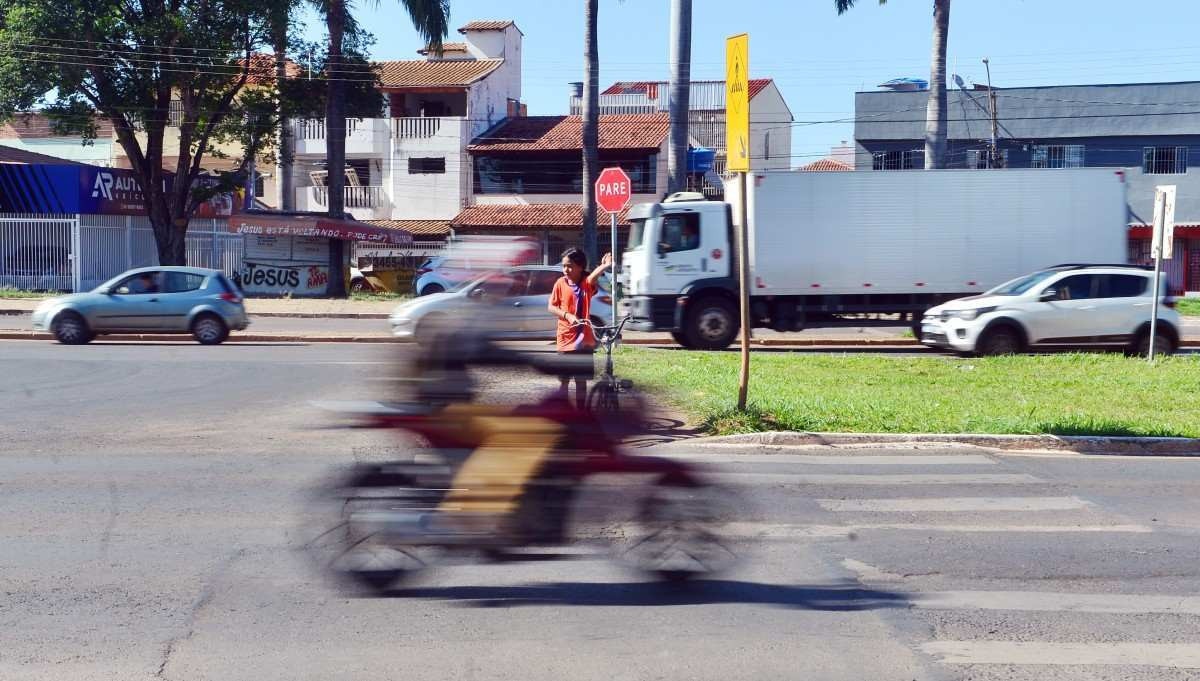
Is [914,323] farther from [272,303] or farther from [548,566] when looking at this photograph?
[272,303]

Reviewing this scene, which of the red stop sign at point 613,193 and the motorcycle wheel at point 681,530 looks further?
the red stop sign at point 613,193

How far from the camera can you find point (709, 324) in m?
20.8

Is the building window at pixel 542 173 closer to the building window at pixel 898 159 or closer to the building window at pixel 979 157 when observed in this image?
the building window at pixel 898 159

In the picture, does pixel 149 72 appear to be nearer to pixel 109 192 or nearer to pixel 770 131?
pixel 109 192

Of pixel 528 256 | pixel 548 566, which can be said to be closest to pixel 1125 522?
pixel 548 566

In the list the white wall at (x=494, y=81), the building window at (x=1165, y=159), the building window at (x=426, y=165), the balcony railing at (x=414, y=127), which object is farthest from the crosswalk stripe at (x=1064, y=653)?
the white wall at (x=494, y=81)

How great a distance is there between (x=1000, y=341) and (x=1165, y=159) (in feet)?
98.9

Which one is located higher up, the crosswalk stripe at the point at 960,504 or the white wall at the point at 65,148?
the white wall at the point at 65,148

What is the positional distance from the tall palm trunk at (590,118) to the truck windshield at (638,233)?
10108mm

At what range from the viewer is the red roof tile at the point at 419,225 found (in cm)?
4584

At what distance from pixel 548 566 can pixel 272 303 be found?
1142 inches

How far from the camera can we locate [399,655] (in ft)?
16.1

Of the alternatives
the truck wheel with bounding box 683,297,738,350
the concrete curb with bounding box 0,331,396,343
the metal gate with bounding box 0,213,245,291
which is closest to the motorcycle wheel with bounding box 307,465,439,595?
the truck wheel with bounding box 683,297,738,350

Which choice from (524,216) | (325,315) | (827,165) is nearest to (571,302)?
(325,315)
